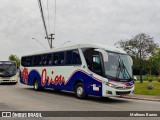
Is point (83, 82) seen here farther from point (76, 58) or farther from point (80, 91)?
point (76, 58)

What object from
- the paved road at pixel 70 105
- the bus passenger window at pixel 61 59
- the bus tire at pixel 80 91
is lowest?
the paved road at pixel 70 105

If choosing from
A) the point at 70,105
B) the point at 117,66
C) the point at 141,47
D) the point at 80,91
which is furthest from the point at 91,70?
the point at 141,47

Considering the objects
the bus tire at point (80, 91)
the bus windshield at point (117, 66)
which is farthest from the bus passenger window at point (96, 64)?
the bus tire at point (80, 91)

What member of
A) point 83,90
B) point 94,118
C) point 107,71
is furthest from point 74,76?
point 94,118

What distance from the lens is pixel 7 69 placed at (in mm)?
29156

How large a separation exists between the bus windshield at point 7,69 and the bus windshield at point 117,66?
1734 centimetres

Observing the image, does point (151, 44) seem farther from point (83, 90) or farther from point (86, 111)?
point (86, 111)

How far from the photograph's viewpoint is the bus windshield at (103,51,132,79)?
14.0 metres

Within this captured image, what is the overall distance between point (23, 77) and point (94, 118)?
15.6m

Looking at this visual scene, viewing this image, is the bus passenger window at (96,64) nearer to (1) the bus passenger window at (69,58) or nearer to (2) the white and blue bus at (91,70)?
(2) the white and blue bus at (91,70)

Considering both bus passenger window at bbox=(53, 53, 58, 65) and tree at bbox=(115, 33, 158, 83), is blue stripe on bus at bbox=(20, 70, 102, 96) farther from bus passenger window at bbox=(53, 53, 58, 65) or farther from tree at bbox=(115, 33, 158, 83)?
tree at bbox=(115, 33, 158, 83)

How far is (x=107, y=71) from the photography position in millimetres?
13906

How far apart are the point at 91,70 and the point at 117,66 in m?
1.41

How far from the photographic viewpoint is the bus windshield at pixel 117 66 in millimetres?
13958
